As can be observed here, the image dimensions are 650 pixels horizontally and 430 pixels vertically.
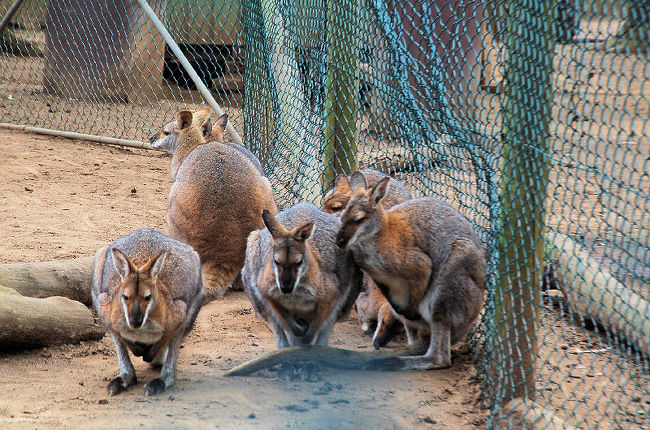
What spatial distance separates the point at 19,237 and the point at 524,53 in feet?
14.0

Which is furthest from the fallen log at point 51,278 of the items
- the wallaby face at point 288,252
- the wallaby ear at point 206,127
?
the wallaby ear at point 206,127

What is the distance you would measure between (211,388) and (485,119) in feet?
9.06

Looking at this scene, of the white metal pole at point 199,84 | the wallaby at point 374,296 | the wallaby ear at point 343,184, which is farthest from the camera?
the white metal pole at point 199,84

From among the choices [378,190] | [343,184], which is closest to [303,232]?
[378,190]

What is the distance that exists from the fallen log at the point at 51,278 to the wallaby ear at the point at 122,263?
111 cm

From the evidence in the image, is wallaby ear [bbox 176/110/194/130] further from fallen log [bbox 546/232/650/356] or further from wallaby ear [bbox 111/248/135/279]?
fallen log [bbox 546/232/650/356]

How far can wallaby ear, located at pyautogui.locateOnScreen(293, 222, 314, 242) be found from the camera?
4285 mm

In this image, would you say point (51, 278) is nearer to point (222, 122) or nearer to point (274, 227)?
point (274, 227)

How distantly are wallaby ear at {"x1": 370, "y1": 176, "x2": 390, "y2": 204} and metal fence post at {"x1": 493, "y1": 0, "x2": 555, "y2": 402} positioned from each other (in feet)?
2.66

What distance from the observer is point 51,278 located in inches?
201

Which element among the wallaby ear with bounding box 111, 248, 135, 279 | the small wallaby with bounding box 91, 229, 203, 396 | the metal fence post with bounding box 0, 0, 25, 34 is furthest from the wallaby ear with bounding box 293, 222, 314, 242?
the metal fence post with bounding box 0, 0, 25, 34

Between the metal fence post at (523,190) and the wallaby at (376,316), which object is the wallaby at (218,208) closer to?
the wallaby at (376,316)

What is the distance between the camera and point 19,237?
6184 millimetres

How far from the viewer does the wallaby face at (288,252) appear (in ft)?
13.9
